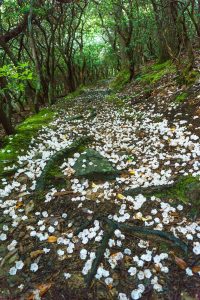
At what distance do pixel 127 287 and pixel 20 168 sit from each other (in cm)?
365

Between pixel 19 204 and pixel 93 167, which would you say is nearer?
pixel 19 204

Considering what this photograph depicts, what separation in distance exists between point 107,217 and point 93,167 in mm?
1515

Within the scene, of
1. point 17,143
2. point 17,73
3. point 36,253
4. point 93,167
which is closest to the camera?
point 36,253

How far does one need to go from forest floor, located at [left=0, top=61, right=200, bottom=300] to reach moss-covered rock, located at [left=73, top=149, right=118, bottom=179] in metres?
0.02

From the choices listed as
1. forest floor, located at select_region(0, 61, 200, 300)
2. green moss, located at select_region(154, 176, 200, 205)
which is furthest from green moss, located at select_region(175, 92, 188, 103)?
green moss, located at select_region(154, 176, 200, 205)

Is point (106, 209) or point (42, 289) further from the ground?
point (106, 209)

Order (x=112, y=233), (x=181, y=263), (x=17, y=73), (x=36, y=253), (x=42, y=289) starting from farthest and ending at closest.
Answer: (x=17, y=73)
(x=112, y=233)
(x=36, y=253)
(x=181, y=263)
(x=42, y=289)

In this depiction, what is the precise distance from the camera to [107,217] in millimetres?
4551

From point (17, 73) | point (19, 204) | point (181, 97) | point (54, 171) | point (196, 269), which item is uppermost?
point (17, 73)

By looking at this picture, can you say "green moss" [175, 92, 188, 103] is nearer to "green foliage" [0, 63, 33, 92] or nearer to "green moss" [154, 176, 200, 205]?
"green moss" [154, 176, 200, 205]

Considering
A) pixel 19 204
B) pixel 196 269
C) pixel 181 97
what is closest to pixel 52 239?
pixel 19 204

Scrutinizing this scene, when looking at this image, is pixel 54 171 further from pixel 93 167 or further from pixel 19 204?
pixel 19 204

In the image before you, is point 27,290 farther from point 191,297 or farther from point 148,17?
point 148,17

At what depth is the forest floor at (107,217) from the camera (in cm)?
358
